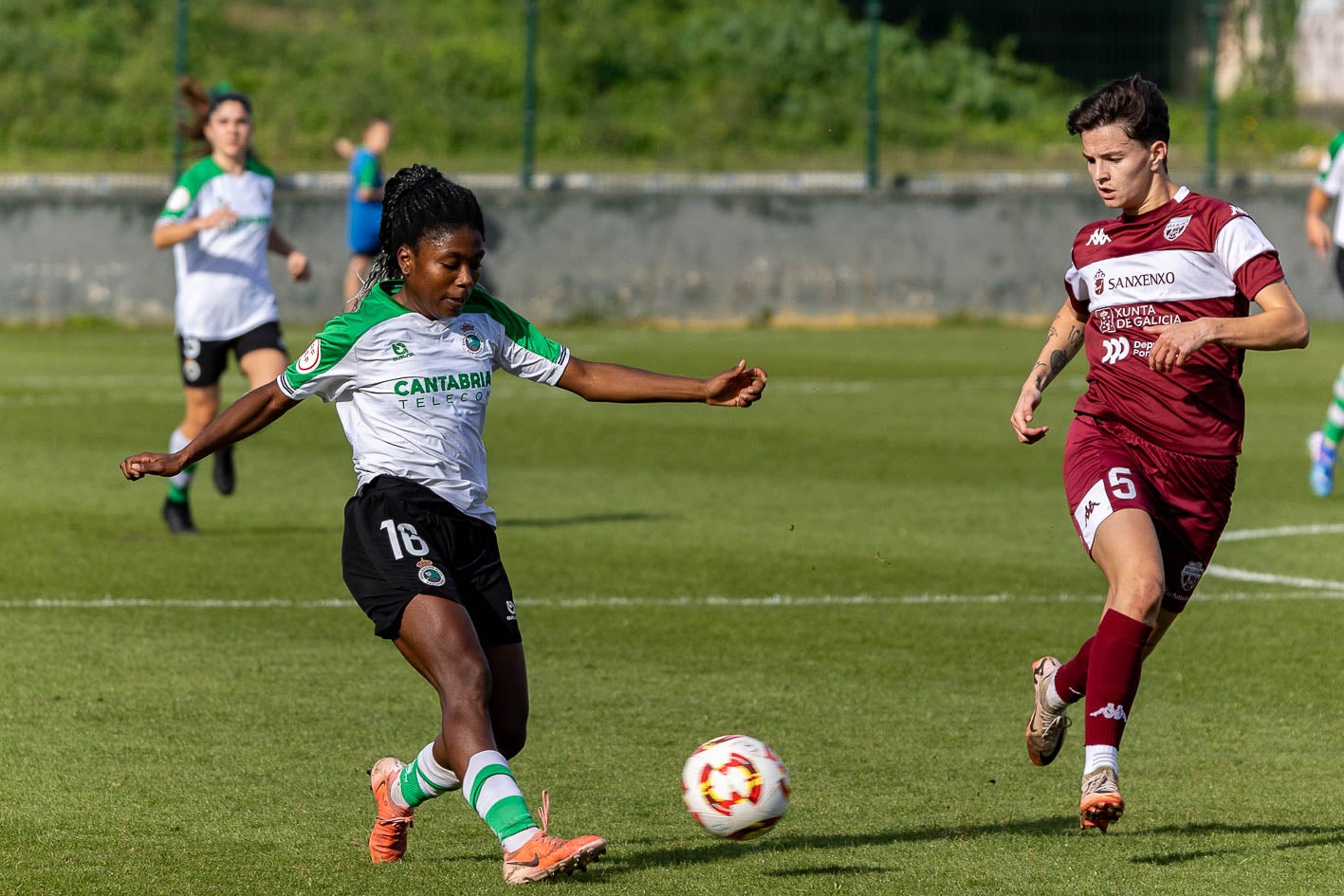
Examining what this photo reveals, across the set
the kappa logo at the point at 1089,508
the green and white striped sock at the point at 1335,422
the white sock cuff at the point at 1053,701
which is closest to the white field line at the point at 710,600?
the green and white striped sock at the point at 1335,422

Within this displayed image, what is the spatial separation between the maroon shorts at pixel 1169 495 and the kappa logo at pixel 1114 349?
0.25 m

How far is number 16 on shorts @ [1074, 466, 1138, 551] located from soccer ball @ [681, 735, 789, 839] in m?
1.12

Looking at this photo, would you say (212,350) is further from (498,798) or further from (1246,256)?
(1246,256)

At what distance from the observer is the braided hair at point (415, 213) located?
196 inches

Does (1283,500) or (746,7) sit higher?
(746,7)

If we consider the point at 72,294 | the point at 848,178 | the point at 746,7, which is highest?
the point at 746,7

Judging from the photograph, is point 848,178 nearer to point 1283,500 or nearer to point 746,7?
point 746,7

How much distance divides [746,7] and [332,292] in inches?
327

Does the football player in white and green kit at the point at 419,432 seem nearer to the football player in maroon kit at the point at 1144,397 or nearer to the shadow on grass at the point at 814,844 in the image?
the shadow on grass at the point at 814,844

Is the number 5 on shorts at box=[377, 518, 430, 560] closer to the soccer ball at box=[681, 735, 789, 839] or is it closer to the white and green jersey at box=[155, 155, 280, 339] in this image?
the soccer ball at box=[681, 735, 789, 839]

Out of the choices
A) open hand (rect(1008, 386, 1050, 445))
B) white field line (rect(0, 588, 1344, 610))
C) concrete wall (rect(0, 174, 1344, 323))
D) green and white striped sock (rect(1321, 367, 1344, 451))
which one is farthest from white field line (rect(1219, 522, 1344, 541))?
concrete wall (rect(0, 174, 1344, 323))

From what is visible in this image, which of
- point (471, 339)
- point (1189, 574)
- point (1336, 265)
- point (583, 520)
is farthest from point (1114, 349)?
point (1336, 265)

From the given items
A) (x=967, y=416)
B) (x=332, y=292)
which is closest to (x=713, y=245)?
(x=332, y=292)

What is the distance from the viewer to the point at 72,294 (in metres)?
23.2
